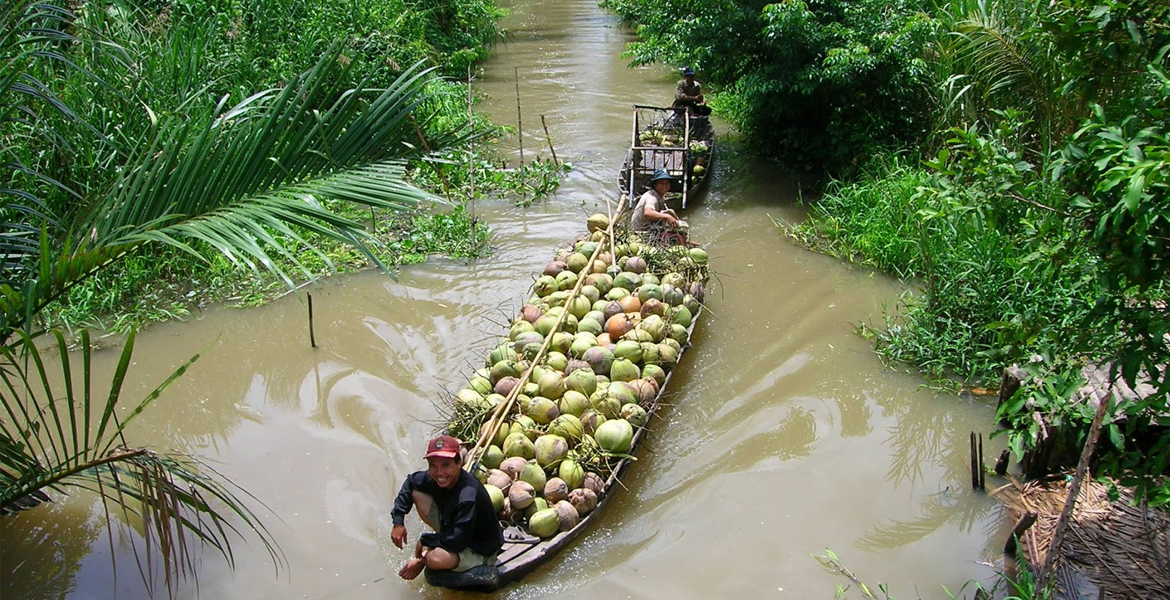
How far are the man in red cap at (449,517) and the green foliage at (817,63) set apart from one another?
6308 mm

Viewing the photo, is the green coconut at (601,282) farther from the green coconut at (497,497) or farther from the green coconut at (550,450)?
the green coconut at (497,497)

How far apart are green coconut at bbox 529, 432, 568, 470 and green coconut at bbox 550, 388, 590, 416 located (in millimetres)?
315

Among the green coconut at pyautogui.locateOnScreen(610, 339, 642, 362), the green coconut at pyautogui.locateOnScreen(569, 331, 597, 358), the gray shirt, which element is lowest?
the green coconut at pyautogui.locateOnScreen(610, 339, 642, 362)

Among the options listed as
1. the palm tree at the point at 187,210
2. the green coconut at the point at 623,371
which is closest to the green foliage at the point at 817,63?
the green coconut at the point at 623,371

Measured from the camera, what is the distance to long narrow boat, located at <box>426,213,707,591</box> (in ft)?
15.5

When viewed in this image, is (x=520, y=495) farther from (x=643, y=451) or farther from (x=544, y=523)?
(x=643, y=451)

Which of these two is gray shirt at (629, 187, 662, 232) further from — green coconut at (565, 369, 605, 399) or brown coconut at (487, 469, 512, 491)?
brown coconut at (487, 469, 512, 491)

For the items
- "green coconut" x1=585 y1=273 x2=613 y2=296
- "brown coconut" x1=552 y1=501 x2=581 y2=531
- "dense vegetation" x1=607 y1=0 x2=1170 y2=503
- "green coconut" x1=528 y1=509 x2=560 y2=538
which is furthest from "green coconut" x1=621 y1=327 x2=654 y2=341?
"dense vegetation" x1=607 y1=0 x2=1170 y2=503

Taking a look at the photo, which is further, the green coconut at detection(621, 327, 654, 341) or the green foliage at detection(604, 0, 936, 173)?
the green foliage at detection(604, 0, 936, 173)

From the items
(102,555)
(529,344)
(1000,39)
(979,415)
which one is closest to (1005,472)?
(979,415)

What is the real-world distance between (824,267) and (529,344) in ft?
12.4

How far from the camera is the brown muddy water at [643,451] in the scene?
4809 millimetres

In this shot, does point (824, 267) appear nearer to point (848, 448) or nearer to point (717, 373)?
point (717, 373)

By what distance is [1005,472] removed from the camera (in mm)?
5488
